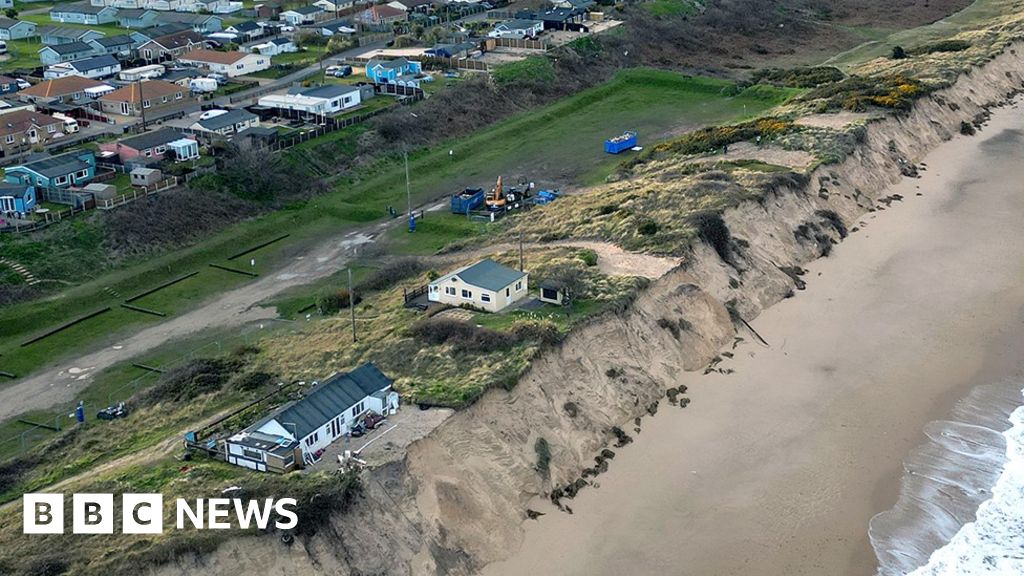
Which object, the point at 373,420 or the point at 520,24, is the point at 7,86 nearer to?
the point at 520,24

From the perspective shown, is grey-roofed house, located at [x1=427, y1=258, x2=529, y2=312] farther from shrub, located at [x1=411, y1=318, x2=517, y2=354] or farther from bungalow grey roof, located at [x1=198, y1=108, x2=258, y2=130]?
bungalow grey roof, located at [x1=198, y1=108, x2=258, y2=130]

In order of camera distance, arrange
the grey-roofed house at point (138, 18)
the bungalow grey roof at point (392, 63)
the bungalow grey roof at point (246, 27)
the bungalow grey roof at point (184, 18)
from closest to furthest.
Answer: the bungalow grey roof at point (392, 63) < the bungalow grey roof at point (246, 27) < the bungalow grey roof at point (184, 18) < the grey-roofed house at point (138, 18)

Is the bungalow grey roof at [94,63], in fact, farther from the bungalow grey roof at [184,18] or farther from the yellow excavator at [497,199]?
the yellow excavator at [497,199]

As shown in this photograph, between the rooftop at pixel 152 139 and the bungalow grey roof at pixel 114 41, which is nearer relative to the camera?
the rooftop at pixel 152 139

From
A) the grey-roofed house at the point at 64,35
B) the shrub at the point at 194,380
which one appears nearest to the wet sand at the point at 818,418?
the shrub at the point at 194,380

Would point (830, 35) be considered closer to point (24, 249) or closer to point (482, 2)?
point (482, 2)

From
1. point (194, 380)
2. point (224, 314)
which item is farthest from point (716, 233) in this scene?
point (194, 380)

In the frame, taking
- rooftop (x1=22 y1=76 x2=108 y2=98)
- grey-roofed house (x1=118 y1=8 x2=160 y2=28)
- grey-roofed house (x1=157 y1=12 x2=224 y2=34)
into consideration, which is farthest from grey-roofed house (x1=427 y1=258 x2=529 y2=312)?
grey-roofed house (x1=118 y1=8 x2=160 y2=28)

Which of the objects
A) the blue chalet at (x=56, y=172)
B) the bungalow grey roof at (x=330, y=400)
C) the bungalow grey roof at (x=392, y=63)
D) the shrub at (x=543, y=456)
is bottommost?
the shrub at (x=543, y=456)
